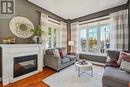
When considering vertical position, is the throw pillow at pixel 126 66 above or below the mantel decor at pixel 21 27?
below

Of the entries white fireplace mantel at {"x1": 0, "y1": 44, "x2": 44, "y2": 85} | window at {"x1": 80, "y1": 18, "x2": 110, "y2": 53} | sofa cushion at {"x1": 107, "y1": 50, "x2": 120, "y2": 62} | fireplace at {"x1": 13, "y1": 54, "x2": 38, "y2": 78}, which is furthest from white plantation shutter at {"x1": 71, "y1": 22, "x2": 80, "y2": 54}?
white fireplace mantel at {"x1": 0, "y1": 44, "x2": 44, "y2": 85}

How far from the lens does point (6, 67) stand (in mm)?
2658

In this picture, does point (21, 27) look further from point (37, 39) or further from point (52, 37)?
point (52, 37)

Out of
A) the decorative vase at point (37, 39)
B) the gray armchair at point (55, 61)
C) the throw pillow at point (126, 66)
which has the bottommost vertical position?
the gray armchair at point (55, 61)

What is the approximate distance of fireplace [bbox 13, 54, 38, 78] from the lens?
2.96m

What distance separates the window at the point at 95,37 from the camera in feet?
15.0

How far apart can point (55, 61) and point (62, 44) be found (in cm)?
200

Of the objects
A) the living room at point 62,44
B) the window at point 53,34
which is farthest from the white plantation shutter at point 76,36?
the window at point 53,34

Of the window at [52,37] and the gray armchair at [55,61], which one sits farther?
the window at [52,37]

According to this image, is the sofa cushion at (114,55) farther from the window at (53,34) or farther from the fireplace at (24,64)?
the window at (53,34)

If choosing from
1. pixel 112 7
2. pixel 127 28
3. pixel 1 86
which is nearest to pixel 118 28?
pixel 127 28

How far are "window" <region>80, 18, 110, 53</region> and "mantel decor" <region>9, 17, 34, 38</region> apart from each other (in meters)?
3.08

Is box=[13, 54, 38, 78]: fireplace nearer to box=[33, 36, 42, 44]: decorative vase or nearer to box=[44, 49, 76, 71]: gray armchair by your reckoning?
box=[33, 36, 42, 44]: decorative vase

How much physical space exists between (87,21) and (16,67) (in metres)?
4.20
